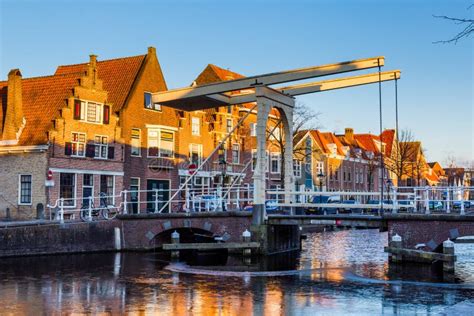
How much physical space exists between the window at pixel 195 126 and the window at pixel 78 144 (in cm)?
985

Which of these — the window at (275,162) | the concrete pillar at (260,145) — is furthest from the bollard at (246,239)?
the window at (275,162)

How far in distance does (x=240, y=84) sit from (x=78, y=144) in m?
13.2

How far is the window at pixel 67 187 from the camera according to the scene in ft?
99.4

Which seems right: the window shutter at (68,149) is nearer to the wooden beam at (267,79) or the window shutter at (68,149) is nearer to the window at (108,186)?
the window at (108,186)

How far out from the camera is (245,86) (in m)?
21.5

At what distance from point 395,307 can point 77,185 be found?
22161mm

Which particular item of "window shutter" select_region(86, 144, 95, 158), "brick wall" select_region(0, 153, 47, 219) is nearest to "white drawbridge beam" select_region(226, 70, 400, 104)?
"window shutter" select_region(86, 144, 95, 158)

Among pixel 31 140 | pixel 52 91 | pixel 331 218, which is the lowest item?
pixel 331 218

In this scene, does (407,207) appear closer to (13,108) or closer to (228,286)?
(13,108)

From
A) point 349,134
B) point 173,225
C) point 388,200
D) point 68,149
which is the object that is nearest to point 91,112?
point 68,149

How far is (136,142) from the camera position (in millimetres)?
35875

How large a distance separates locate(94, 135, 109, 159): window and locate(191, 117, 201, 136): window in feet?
27.2

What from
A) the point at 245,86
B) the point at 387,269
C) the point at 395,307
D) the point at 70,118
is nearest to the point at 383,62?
the point at 245,86

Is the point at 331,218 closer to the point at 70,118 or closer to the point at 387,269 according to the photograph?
the point at 387,269
